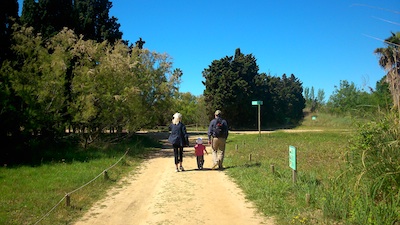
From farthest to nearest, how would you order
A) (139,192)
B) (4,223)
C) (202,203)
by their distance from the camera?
1. (139,192)
2. (202,203)
3. (4,223)

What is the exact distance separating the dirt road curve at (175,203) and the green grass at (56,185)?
0.45 metres

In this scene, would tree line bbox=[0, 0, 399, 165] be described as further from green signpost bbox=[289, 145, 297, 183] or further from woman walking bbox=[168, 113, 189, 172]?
woman walking bbox=[168, 113, 189, 172]

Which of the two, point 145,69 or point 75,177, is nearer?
point 75,177

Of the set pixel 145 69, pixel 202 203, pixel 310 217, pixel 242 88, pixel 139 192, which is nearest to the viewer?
pixel 310 217

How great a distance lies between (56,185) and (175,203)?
397 centimetres

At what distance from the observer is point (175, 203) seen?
6773 millimetres

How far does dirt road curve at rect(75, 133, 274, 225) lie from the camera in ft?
19.0

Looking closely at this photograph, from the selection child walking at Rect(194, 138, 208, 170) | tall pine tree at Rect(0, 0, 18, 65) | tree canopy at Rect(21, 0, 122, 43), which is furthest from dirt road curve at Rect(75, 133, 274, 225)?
tree canopy at Rect(21, 0, 122, 43)

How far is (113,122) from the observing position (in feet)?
59.7

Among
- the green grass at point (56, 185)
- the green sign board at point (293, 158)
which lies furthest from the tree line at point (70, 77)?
the green sign board at point (293, 158)

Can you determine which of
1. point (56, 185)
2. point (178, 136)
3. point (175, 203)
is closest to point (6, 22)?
point (56, 185)

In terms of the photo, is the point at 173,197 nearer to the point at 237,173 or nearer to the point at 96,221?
the point at 96,221

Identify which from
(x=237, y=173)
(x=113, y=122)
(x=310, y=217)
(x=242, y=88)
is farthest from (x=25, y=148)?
(x=242, y=88)

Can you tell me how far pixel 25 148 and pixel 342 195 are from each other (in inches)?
521
